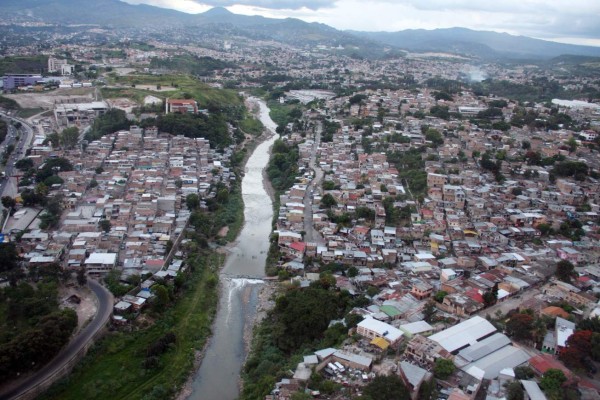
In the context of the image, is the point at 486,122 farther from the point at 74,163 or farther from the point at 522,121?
the point at 74,163

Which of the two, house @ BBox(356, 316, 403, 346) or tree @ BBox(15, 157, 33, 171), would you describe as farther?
tree @ BBox(15, 157, 33, 171)

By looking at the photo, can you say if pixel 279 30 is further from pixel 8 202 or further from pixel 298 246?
pixel 298 246

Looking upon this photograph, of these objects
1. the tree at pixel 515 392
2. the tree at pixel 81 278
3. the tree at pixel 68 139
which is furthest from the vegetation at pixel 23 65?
the tree at pixel 515 392

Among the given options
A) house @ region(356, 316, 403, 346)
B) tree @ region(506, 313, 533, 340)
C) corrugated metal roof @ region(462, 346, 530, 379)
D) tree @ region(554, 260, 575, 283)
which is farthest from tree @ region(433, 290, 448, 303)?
tree @ region(554, 260, 575, 283)

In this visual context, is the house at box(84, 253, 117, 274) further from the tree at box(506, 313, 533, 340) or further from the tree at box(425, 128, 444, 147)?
the tree at box(425, 128, 444, 147)

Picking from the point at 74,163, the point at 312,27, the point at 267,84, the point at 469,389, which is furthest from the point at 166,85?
the point at 312,27

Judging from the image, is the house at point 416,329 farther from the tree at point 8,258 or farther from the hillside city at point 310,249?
the tree at point 8,258

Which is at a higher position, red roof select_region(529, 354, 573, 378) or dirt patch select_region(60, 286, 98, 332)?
red roof select_region(529, 354, 573, 378)
